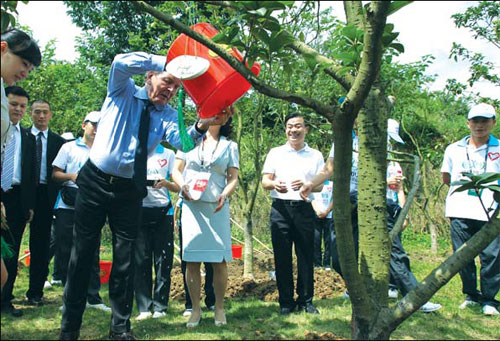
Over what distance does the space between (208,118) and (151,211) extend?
64.8 inches

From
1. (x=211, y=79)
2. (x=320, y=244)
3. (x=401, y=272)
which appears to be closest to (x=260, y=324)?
(x=401, y=272)

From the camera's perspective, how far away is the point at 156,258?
520 centimetres

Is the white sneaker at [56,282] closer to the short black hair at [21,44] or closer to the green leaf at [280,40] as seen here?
the short black hair at [21,44]

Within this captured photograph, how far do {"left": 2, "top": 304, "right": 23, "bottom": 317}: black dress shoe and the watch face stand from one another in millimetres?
2833

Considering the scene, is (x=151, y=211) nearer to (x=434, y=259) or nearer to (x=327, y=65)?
(x=327, y=65)

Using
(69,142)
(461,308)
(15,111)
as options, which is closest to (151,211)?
(69,142)

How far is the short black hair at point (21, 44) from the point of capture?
311cm

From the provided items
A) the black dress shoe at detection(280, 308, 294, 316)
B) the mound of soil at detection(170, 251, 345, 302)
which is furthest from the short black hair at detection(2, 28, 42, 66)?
the mound of soil at detection(170, 251, 345, 302)

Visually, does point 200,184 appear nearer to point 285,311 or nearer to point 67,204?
point 285,311

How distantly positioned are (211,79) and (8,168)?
243 centimetres

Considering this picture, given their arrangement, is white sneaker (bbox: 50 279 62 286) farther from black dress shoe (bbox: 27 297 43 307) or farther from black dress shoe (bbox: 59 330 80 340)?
black dress shoe (bbox: 59 330 80 340)

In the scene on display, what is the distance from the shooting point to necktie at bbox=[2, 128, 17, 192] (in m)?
4.67

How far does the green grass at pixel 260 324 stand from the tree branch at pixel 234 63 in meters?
1.86

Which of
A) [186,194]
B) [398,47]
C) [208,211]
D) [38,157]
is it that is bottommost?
[208,211]
